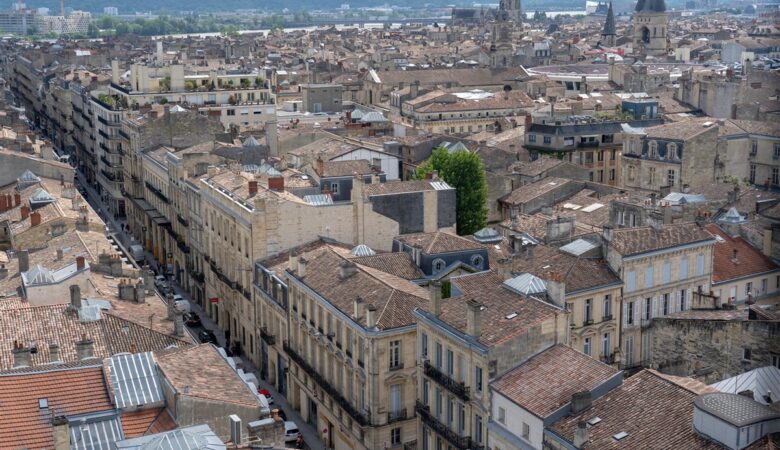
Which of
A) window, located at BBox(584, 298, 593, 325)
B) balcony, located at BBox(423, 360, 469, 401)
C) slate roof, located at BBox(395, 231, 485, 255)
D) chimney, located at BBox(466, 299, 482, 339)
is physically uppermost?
chimney, located at BBox(466, 299, 482, 339)

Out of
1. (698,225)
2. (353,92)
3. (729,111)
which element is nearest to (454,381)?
(698,225)

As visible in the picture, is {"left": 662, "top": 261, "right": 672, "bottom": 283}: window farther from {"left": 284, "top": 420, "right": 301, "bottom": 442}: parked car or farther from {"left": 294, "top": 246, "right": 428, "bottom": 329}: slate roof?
{"left": 284, "top": 420, "right": 301, "bottom": 442}: parked car

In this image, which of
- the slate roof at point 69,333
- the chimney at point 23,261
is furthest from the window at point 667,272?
the chimney at point 23,261

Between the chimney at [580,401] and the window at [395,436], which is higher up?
the chimney at [580,401]

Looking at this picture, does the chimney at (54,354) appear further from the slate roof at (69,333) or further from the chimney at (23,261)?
the chimney at (23,261)

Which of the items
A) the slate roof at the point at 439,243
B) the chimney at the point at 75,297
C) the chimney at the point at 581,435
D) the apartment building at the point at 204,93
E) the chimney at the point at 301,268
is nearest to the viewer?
the chimney at the point at 581,435

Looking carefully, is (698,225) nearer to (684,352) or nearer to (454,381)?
(684,352)

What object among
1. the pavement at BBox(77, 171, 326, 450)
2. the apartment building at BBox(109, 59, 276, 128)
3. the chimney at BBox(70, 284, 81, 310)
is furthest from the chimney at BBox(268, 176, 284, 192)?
the apartment building at BBox(109, 59, 276, 128)
